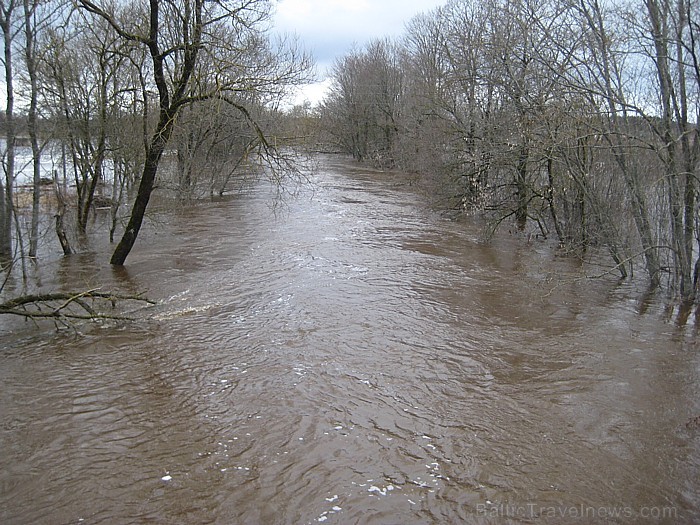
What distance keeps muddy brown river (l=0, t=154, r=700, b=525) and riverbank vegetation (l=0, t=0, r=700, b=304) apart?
2.29 m

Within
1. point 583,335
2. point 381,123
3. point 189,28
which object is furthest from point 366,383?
point 381,123

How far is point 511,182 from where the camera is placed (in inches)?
721

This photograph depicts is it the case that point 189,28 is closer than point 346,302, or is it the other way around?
point 346,302

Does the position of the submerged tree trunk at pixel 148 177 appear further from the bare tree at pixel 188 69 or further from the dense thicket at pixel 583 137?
the dense thicket at pixel 583 137

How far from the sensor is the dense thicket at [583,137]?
10844mm

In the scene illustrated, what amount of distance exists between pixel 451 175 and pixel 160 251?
10.3 m

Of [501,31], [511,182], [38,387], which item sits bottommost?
[38,387]

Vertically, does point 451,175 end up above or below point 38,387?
above

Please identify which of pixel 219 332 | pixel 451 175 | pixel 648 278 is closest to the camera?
pixel 219 332

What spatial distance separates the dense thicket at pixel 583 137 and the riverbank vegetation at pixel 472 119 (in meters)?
0.05

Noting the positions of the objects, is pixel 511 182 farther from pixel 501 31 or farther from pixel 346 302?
pixel 346 302
